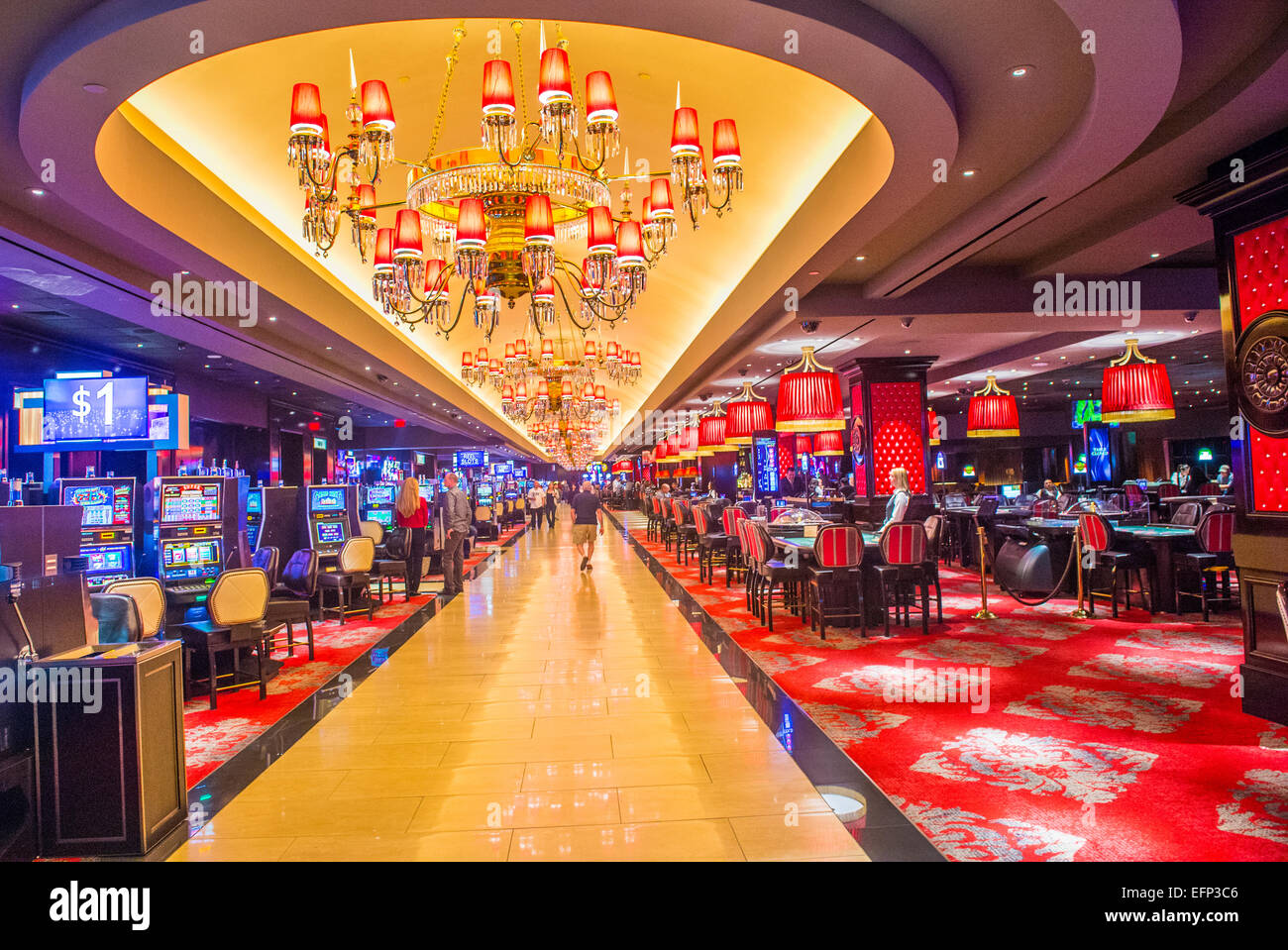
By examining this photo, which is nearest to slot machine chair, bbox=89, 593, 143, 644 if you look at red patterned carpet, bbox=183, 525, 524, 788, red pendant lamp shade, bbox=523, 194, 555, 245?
red patterned carpet, bbox=183, 525, 524, 788

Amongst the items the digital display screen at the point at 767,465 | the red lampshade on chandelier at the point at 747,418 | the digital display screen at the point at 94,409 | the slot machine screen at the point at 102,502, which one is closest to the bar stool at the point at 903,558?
the red lampshade on chandelier at the point at 747,418

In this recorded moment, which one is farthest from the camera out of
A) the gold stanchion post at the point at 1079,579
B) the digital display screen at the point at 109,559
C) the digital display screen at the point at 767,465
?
the digital display screen at the point at 767,465

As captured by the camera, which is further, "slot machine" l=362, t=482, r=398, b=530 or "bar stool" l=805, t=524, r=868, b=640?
"slot machine" l=362, t=482, r=398, b=530

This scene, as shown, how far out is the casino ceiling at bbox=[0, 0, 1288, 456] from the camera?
301 cm

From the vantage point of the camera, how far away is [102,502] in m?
6.13

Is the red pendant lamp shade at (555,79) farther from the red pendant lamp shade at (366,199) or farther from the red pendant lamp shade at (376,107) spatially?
the red pendant lamp shade at (366,199)

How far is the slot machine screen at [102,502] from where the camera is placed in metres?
6.02

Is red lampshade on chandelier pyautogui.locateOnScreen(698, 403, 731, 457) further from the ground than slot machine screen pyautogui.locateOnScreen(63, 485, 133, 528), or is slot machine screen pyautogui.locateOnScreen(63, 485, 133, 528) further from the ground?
red lampshade on chandelier pyautogui.locateOnScreen(698, 403, 731, 457)

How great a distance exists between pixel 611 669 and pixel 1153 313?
7019 millimetres

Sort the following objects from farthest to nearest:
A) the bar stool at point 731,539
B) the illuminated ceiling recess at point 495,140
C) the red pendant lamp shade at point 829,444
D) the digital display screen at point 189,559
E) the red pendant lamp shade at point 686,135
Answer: the red pendant lamp shade at point 829,444, the bar stool at point 731,539, the digital display screen at point 189,559, the illuminated ceiling recess at point 495,140, the red pendant lamp shade at point 686,135

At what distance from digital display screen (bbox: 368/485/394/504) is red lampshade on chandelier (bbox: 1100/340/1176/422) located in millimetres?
9319

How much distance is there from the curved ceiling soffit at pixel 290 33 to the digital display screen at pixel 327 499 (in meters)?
5.19

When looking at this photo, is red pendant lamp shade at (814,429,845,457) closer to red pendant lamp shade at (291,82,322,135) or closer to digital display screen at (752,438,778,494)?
digital display screen at (752,438,778,494)
